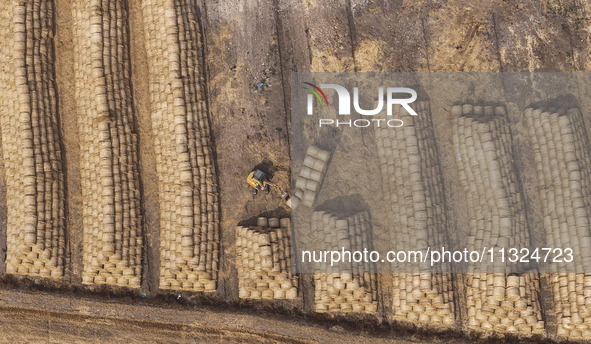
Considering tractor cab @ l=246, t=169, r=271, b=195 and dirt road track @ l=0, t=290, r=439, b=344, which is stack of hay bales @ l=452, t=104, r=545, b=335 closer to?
dirt road track @ l=0, t=290, r=439, b=344

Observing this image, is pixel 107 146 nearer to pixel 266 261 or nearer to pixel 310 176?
pixel 266 261

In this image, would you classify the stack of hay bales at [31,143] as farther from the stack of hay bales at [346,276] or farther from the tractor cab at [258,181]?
the stack of hay bales at [346,276]

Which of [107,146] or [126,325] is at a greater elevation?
[107,146]

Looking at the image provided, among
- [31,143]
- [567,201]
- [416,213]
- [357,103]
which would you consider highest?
[357,103]

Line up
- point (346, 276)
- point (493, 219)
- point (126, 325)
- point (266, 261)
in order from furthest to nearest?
point (126, 325)
point (266, 261)
point (346, 276)
point (493, 219)

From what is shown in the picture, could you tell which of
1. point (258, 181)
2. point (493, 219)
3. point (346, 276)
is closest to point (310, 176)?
point (258, 181)

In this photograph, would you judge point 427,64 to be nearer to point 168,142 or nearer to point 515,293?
point 515,293

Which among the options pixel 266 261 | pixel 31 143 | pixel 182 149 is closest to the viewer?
pixel 266 261

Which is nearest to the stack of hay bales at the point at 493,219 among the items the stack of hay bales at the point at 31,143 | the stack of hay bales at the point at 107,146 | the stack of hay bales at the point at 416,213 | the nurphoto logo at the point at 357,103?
the stack of hay bales at the point at 416,213
